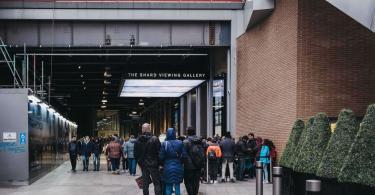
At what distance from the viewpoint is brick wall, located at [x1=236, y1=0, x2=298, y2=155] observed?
19562 mm

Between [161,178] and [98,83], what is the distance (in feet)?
129

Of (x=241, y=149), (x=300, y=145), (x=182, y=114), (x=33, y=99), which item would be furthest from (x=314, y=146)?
(x=182, y=114)

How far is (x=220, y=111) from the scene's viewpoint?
30219 mm

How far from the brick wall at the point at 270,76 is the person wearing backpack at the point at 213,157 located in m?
2.18

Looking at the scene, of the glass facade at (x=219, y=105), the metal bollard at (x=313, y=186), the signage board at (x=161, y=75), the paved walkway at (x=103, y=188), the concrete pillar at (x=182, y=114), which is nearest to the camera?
the metal bollard at (x=313, y=186)

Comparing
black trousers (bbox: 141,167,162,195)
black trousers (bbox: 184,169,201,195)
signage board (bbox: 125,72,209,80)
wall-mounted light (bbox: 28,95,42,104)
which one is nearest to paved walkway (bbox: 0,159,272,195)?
black trousers (bbox: 184,169,201,195)

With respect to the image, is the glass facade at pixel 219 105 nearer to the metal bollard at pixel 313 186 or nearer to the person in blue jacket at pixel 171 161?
the person in blue jacket at pixel 171 161

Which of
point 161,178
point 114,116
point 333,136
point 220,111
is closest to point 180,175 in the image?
point 161,178

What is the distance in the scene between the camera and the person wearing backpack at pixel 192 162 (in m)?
13.4

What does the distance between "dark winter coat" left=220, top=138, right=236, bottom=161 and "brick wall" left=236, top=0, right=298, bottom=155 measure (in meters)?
1.64

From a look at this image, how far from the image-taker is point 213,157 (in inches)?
762

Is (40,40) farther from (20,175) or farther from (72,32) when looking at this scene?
(20,175)

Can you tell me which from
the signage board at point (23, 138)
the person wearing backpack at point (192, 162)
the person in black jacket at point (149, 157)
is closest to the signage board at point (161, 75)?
the signage board at point (23, 138)

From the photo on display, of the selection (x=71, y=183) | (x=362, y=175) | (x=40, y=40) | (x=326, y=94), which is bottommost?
(x=71, y=183)
